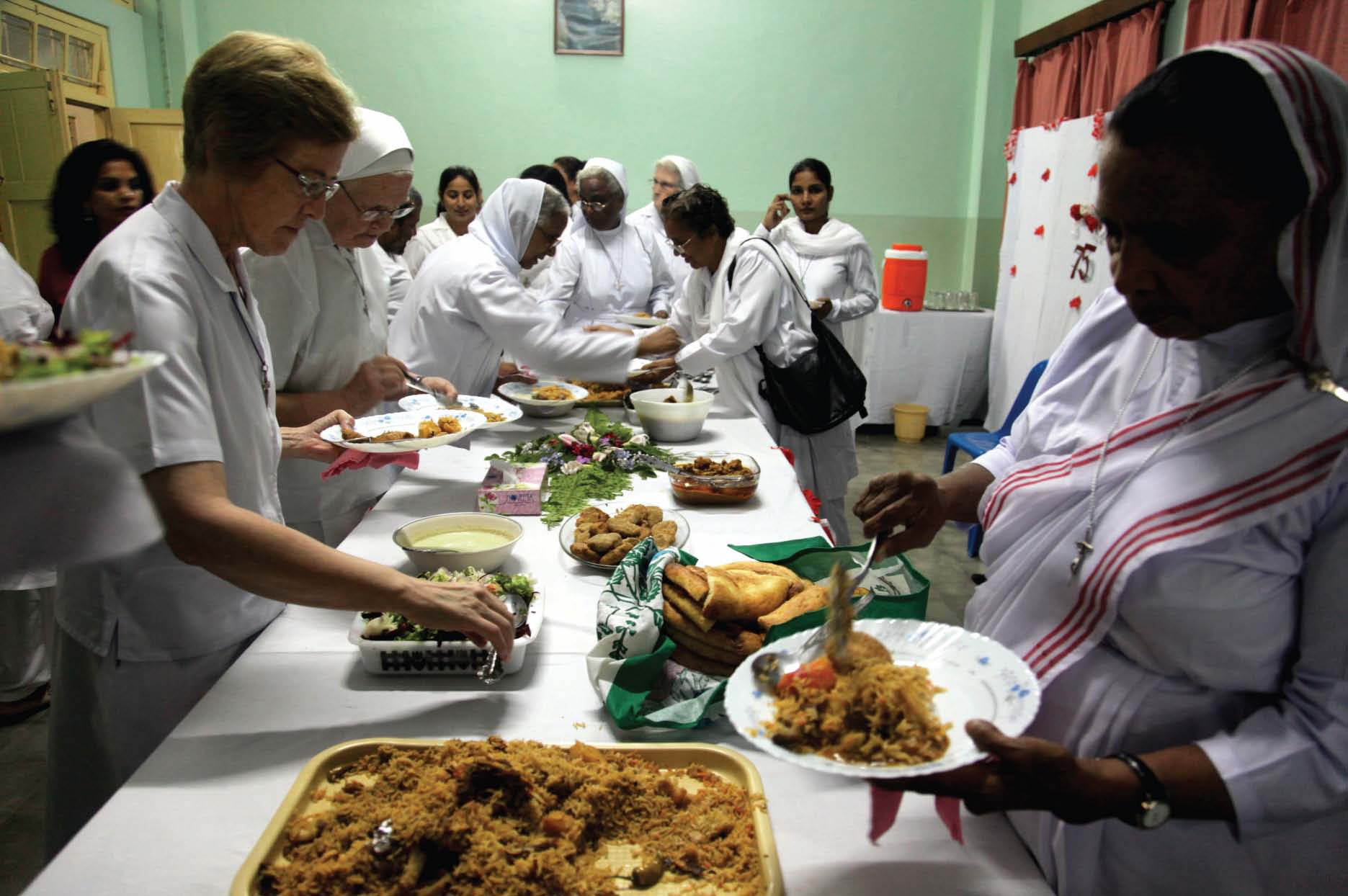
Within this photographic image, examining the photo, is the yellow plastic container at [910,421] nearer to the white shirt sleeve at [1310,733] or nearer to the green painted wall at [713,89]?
the green painted wall at [713,89]

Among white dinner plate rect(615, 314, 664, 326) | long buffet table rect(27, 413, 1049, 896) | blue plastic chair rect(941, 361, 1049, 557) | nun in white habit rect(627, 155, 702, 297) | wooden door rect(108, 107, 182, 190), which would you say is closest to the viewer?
long buffet table rect(27, 413, 1049, 896)

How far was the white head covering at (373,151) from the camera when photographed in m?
2.06

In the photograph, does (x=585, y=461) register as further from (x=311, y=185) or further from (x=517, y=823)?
(x=517, y=823)

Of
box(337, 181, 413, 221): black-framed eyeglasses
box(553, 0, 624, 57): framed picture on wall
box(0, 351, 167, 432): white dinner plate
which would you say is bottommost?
box(0, 351, 167, 432): white dinner plate

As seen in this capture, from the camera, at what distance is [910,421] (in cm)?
638

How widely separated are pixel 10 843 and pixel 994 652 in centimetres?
259

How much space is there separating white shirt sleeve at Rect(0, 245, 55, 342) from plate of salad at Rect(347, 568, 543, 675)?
1918 millimetres

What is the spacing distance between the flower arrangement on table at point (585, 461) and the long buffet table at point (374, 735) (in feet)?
1.32

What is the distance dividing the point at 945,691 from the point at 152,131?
7.55 metres

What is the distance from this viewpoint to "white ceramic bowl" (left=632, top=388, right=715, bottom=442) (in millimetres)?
2764

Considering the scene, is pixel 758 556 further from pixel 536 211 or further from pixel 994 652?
pixel 536 211

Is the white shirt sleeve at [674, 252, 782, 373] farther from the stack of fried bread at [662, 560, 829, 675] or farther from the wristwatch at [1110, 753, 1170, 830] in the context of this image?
the wristwatch at [1110, 753, 1170, 830]

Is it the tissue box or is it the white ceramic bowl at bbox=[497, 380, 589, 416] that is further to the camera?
the white ceramic bowl at bbox=[497, 380, 589, 416]

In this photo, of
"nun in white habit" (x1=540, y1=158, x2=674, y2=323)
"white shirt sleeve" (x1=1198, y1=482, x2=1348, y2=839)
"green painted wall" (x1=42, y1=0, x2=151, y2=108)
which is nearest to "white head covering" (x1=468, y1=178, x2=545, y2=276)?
"nun in white habit" (x1=540, y1=158, x2=674, y2=323)
